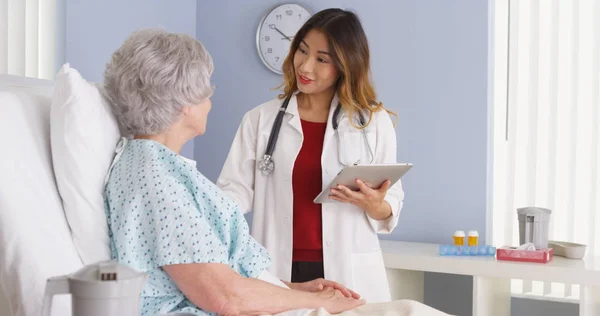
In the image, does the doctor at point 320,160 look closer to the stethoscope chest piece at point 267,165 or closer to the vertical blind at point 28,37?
the stethoscope chest piece at point 267,165

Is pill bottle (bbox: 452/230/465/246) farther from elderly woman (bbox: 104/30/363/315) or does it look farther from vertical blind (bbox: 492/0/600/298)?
elderly woman (bbox: 104/30/363/315)

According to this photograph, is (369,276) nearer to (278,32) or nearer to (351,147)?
(351,147)

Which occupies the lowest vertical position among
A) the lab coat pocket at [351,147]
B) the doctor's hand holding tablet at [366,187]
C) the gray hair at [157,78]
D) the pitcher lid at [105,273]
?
the pitcher lid at [105,273]

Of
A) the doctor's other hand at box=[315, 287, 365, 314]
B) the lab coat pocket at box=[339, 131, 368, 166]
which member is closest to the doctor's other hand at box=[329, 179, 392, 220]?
the lab coat pocket at box=[339, 131, 368, 166]

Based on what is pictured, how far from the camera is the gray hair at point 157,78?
1.53 metres

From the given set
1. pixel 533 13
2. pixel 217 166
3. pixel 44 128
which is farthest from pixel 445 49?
pixel 44 128

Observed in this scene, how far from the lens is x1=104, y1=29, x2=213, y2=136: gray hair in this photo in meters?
1.53

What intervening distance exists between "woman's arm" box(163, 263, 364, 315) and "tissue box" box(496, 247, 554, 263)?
1.62 meters

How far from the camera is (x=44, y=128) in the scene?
157cm

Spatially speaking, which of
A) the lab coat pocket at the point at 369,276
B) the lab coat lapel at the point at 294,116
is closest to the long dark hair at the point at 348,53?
the lab coat lapel at the point at 294,116

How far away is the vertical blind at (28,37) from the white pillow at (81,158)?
1.60 meters

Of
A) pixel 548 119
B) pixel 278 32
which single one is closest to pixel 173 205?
pixel 548 119

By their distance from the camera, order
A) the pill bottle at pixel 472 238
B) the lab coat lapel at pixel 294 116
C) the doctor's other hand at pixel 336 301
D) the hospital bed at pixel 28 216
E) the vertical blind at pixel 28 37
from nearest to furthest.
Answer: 1. the hospital bed at pixel 28 216
2. the doctor's other hand at pixel 336 301
3. the lab coat lapel at pixel 294 116
4. the vertical blind at pixel 28 37
5. the pill bottle at pixel 472 238

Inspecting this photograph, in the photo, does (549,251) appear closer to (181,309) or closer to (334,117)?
(334,117)
